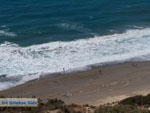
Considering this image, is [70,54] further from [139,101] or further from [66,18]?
[139,101]

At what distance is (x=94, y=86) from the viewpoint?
32062mm

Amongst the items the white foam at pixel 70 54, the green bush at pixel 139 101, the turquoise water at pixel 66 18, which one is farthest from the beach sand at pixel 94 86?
the turquoise water at pixel 66 18

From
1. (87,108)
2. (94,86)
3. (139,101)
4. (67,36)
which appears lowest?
(87,108)

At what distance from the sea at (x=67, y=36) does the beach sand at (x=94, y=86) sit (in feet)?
5.60

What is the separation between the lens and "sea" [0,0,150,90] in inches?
1469

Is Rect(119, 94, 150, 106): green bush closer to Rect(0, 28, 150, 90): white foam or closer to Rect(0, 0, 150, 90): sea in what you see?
Rect(0, 0, 150, 90): sea

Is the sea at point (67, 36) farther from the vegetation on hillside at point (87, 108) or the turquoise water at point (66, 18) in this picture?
the vegetation on hillside at point (87, 108)

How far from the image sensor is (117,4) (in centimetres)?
5656

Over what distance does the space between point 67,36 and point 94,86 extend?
14436 mm

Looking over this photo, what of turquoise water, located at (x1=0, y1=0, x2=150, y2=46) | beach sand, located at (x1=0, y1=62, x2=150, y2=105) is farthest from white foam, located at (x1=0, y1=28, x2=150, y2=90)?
beach sand, located at (x1=0, y1=62, x2=150, y2=105)

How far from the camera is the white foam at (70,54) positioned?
120ft

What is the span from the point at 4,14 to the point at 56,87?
22624 mm

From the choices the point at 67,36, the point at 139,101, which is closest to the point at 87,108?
the point at 139,101

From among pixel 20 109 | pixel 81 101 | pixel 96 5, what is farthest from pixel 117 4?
pixel 20 109
